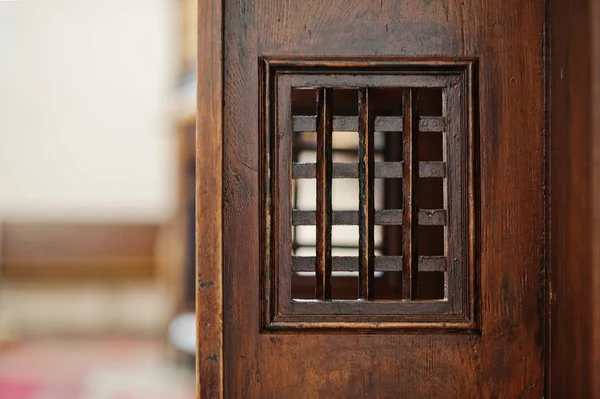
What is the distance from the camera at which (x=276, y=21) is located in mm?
1129

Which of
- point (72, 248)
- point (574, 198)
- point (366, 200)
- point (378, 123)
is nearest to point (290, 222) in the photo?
point (366, 200)

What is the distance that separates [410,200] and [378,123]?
7.1 inches

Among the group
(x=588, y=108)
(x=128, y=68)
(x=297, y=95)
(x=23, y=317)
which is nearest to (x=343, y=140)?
(x=297, y=95)

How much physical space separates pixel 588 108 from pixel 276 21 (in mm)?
634

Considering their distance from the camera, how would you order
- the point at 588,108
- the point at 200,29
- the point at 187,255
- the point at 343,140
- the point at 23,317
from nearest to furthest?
the point at 588,108 < the point at 200,29 < the point at 343,140 < the point at 187,255 < the point at 23,317

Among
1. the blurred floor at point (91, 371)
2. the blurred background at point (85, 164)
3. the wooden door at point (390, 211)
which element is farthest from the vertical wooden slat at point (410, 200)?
the blurred background at point (85, 164)

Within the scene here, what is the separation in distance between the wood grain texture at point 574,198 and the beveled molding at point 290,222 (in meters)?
0.16

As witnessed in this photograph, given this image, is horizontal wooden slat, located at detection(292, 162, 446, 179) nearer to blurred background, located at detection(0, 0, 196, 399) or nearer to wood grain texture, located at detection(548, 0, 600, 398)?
wood grain texture, located at detection(548, 0, 600, 398)

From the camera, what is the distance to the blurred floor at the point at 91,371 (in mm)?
2918

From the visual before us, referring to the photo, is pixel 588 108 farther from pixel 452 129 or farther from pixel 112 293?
pixel 112 293

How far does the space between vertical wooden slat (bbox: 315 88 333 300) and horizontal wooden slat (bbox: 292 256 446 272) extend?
0.02 m

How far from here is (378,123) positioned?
1.15 metres

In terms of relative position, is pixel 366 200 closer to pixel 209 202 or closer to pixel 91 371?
pixel 209 202

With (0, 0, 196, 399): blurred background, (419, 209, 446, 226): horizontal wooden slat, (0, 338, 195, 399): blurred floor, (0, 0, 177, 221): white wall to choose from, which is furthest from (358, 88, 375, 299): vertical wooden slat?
(0, 0, 177, 221): white wall
